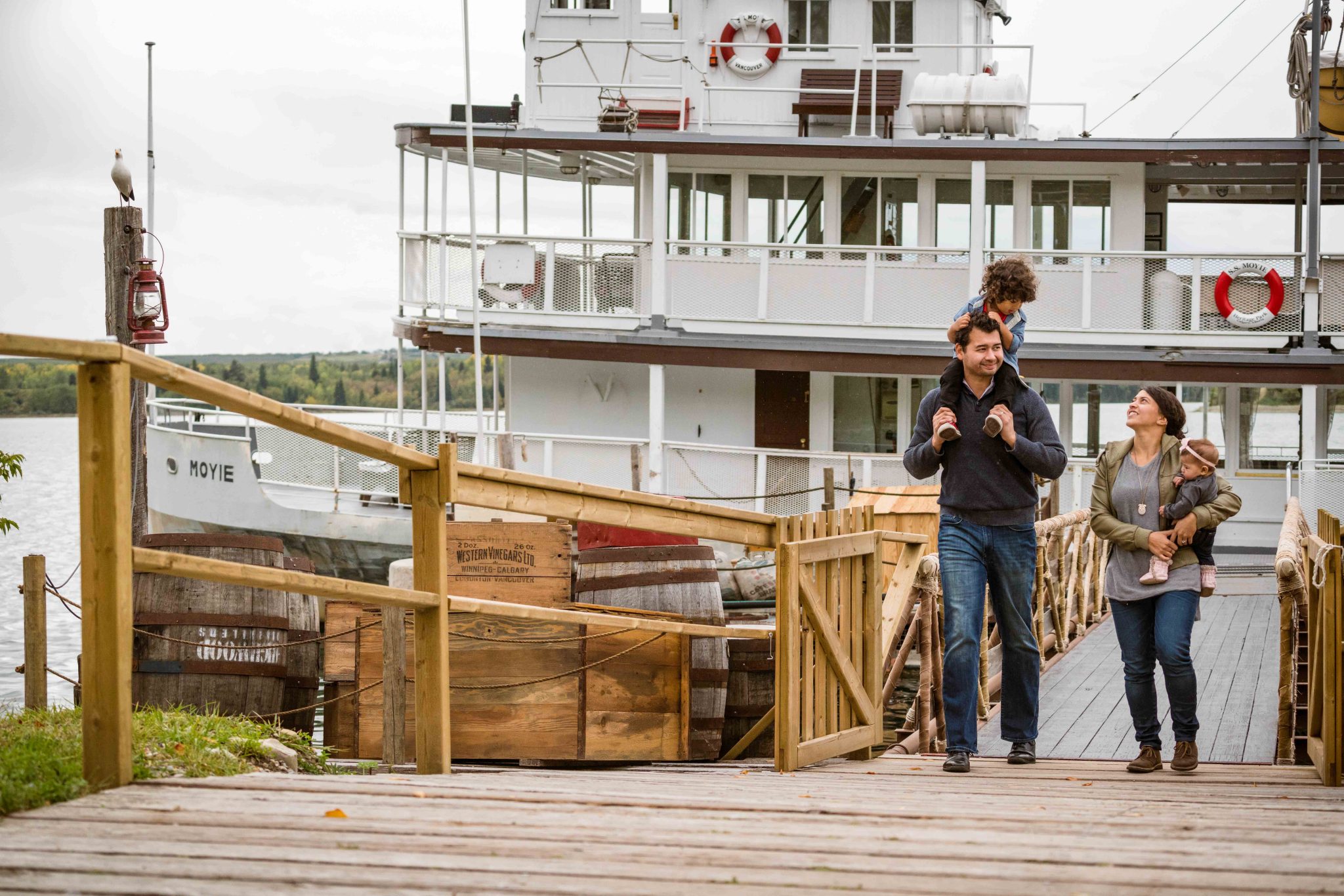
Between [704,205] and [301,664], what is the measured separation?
1184cm

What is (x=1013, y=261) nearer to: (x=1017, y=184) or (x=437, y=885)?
(x=437, y=885)

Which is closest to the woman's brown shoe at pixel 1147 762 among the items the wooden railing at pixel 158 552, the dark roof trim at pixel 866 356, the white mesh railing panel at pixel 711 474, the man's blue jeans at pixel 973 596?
the man's blue jeans at pixel 973 596

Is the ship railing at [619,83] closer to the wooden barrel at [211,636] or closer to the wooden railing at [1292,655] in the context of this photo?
the wooden barrel at [211,636]

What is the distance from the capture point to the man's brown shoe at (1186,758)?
5.32m

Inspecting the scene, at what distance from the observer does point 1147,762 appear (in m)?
5.36

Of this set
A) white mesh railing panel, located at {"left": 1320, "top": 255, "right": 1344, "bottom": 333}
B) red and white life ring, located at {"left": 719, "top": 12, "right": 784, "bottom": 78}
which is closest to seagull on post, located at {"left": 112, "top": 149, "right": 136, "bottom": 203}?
red and white life ring, located at {"left": 719, "top": 12, "right": 784, "bottom": 78}

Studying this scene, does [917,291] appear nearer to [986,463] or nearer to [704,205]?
[704,205]

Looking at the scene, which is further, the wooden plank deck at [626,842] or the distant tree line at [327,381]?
the distant tree line at [327,381]

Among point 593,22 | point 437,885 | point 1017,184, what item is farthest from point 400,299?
point 437,885

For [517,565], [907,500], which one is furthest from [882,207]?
[517,565]

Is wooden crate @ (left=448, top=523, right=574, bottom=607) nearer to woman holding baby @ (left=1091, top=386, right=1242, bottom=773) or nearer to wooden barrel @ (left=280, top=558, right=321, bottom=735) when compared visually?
wooden barrel @ (left=280, top=558, right=321, bottom=735)

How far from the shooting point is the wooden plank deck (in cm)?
282

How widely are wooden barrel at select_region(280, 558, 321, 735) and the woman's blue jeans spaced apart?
529cm

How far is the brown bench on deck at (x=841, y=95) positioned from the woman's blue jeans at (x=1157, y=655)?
14.4 meters
